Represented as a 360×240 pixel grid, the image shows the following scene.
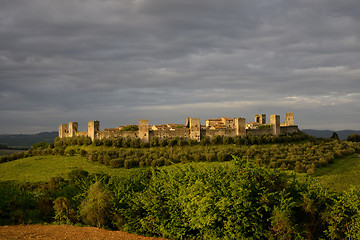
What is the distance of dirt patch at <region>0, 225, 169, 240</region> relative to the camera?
540 inches

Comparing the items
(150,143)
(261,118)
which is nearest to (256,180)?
(150,143)

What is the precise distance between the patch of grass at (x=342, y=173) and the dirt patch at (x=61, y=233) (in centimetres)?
2041

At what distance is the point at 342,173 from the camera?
33.8 m

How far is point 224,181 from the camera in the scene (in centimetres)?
1320

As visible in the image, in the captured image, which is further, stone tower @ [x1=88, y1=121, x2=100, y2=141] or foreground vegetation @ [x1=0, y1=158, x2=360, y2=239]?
stone tower @ [x1=88, y1=121, x2=100, y2=141]

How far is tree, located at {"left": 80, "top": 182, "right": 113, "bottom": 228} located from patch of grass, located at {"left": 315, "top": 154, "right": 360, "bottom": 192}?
19779mm

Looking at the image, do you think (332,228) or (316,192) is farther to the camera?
(316,192)

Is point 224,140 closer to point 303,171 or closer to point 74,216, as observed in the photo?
point 303,171

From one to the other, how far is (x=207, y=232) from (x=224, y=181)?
88.6 inches

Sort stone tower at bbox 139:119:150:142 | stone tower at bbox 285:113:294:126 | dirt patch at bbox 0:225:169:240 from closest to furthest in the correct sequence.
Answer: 1. dirt patch at bbox 0:225:169:240
2. stone tower at bbox 139:119:150:142
3. stone tower at bbox 285:113:294:126

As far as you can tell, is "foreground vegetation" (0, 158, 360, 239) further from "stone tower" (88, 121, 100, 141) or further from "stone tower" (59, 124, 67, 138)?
"stone tower" (59, 124, 67, 138)

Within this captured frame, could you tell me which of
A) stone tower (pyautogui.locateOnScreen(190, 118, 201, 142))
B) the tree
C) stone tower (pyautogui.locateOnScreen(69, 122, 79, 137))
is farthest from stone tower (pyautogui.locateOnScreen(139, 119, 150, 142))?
the tree

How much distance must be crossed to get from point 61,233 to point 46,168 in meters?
24.9

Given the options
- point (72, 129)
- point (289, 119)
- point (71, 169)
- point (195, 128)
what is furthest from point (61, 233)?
point (289, 119)
